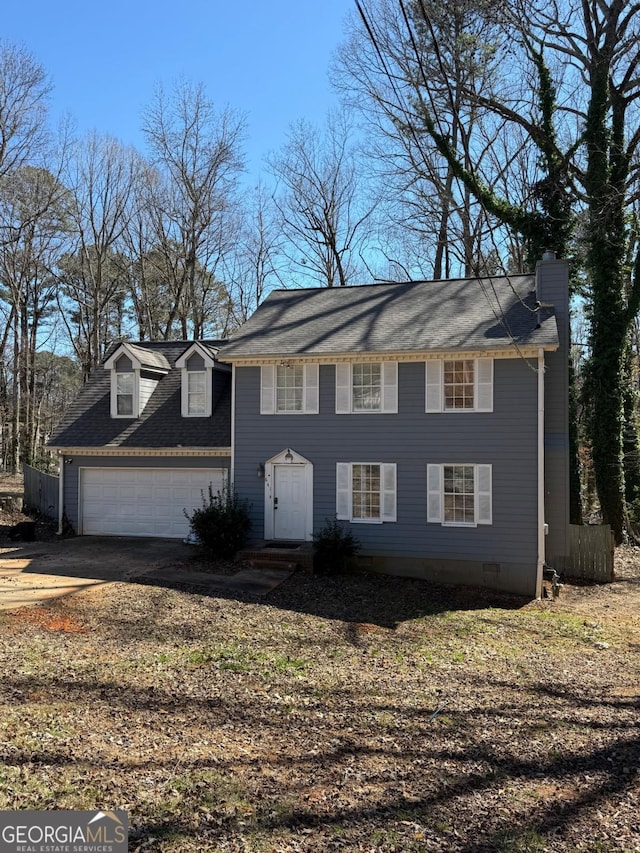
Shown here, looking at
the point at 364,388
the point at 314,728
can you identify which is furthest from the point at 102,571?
the point at 314,728

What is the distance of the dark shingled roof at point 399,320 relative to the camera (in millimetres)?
14508

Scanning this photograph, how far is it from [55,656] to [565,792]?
18.7ft

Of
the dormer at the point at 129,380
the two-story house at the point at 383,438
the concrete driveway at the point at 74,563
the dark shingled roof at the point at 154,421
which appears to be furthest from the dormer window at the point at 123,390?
the concrete driveway at the point at 74,563

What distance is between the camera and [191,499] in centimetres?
1706

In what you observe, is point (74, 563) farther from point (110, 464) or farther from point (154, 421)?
point (154, 421)

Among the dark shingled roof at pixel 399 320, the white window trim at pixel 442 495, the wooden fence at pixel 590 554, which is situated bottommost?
the wooden fence at pixel 590 554

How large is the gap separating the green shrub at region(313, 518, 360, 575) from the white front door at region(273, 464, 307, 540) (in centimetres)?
94

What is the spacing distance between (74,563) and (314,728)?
9.32 meters

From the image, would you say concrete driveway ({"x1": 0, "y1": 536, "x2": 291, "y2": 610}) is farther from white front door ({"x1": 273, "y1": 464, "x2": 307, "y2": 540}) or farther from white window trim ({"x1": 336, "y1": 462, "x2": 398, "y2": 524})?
white window trim ({"x1": 336, "y1": 462, "x2": 398, "y2": 524})

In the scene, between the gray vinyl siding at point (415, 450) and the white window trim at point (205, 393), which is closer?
the gray vinyl siding at point (415, 450)

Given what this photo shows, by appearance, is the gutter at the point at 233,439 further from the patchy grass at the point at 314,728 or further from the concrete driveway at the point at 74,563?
the patchy grass at the point at 314,728

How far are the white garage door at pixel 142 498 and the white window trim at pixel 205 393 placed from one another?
154 cm

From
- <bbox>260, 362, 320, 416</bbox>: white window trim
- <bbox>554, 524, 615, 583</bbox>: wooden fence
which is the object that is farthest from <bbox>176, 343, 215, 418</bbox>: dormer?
<bbox>554, 524, 615, 583</bbox>: wooden fence

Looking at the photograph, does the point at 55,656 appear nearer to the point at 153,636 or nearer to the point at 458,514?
the point at 153,636
